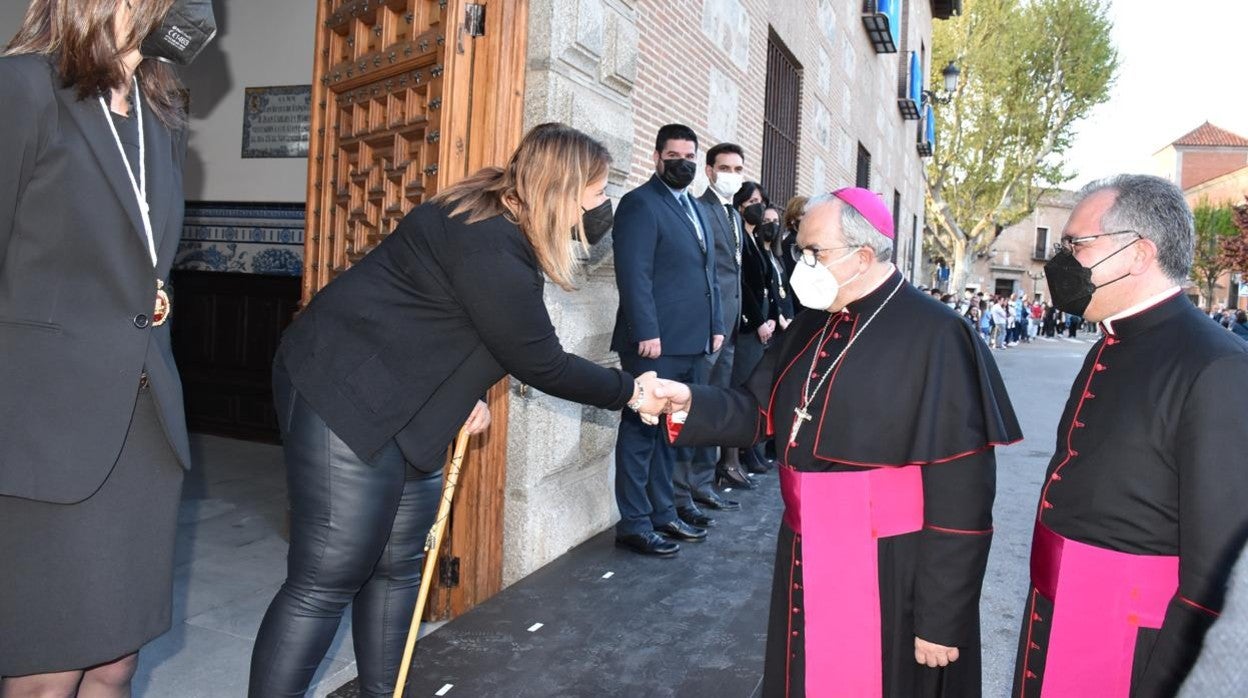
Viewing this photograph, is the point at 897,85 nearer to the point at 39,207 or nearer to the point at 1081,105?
the point at 1081,105

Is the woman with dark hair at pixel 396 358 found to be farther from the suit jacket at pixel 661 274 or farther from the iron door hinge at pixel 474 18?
the suit jacket at pixel 661 274

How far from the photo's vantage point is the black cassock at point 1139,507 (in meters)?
1.85

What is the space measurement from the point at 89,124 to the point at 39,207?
18cm

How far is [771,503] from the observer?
251 inches

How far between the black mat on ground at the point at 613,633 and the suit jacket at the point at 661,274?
114 cm

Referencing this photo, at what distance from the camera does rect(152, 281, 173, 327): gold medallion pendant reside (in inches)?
75.5

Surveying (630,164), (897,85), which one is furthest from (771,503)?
(897,85)

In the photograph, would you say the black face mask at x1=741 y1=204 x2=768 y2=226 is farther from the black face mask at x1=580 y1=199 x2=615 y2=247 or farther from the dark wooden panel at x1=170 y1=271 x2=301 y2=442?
the black face mask at x1=580 y1=199 x2=615 y2=247

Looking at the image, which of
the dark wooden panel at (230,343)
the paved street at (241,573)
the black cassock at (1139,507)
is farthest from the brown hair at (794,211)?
the black cassock at (1139,507)

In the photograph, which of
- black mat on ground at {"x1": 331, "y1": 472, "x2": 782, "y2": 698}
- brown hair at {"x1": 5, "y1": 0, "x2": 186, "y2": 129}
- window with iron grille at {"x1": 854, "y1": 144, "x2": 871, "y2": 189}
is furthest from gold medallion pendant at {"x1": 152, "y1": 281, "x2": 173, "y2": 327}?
window with iron grille at {"x1": 854, "y1": 144, "x2": 871, "y2": 189}

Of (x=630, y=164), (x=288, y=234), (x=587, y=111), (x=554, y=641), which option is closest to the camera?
(x=554, y=641)

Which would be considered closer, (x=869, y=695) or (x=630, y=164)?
(x=869, y=695)

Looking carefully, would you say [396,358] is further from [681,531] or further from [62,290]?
[681,531]

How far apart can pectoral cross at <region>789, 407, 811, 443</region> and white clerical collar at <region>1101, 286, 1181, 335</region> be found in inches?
29.0
